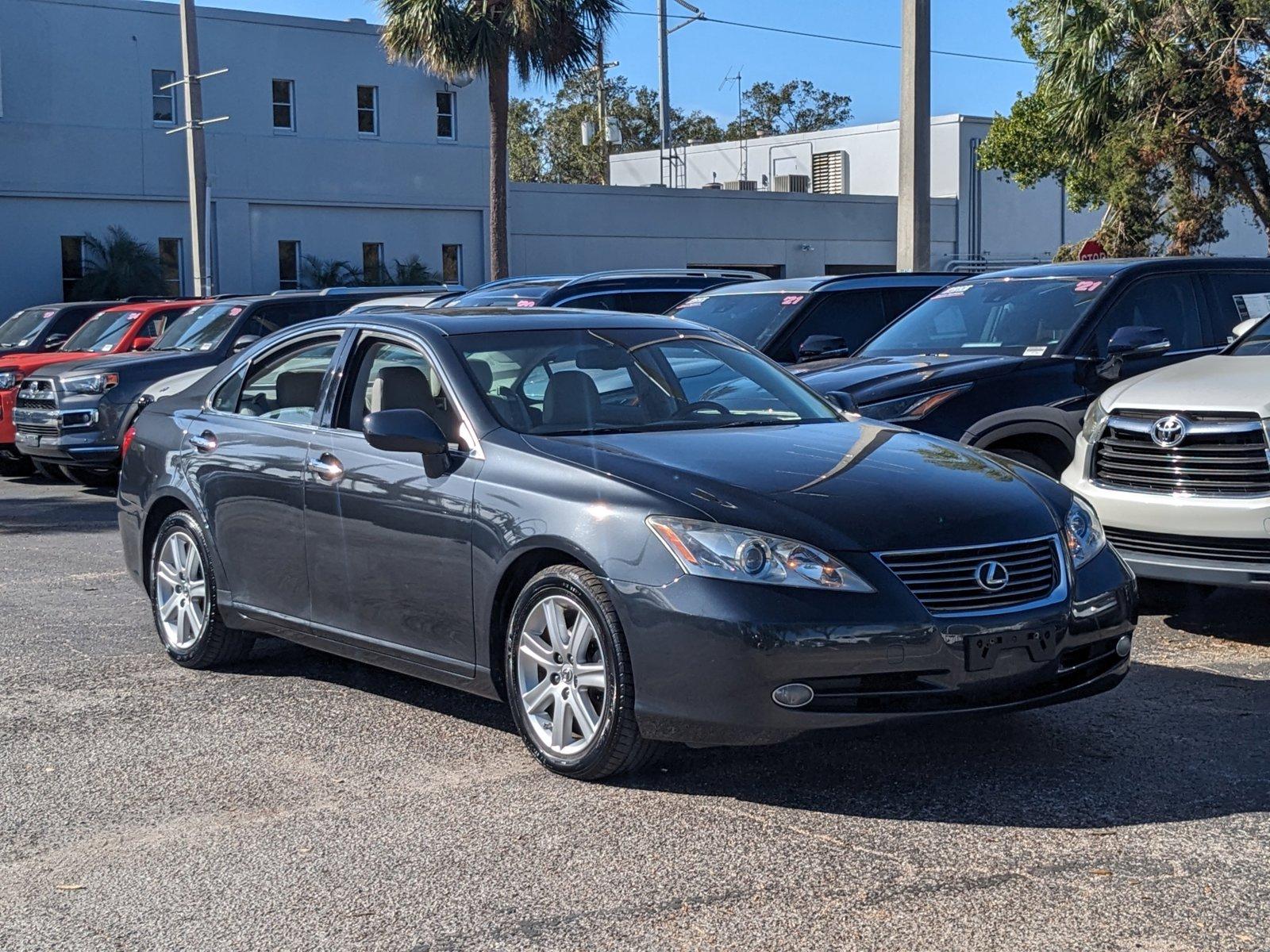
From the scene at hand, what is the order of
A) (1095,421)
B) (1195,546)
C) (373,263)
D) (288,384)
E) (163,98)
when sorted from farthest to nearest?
(373,263) < (163,98) < (1095,421) < (1195,546) < (288,384)

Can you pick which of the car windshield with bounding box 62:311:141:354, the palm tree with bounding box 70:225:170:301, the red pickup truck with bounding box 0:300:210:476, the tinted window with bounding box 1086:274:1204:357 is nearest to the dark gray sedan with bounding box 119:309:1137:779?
the tinted window with bounding box 1086:274:1204:357

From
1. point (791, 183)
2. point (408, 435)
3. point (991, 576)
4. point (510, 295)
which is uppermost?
point (791, 183)

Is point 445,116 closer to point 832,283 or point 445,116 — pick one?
point 445,116

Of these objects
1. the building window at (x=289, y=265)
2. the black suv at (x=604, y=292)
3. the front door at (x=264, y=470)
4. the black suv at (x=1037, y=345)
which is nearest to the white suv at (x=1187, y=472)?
the black suv at (x=1037, y=345)

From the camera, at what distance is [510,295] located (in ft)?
49.6

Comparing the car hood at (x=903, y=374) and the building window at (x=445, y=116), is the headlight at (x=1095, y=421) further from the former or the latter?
the building window at (x=445, y=116)

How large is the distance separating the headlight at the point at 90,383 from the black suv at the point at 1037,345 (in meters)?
7.48

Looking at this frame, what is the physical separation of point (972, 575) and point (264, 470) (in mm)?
3088

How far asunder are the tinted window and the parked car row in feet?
1.12

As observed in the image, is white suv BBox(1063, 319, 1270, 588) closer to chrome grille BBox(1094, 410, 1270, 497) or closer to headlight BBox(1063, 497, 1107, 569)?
chrome grille BBox(1094, 410, 1270, 497)

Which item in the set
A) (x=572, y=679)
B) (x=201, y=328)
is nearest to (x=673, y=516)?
(x=572, y=679)

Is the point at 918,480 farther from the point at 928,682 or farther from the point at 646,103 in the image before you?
the point at 646,103

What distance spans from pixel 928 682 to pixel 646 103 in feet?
232

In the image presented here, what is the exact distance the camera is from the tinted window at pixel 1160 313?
9641 mm
